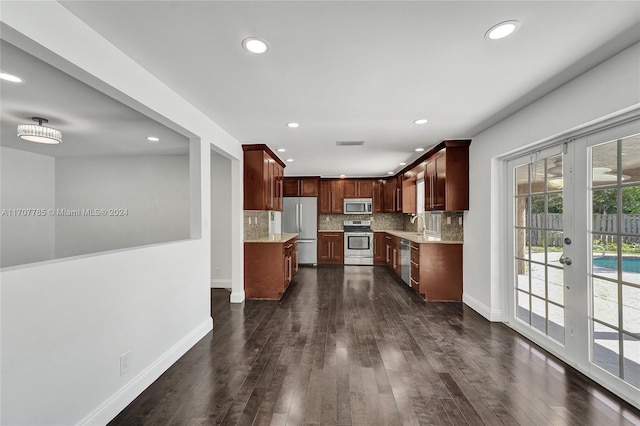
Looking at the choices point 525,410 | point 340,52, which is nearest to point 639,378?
point 525,410

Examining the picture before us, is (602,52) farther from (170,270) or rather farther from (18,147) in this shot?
(18,147)

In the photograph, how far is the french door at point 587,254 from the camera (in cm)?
193

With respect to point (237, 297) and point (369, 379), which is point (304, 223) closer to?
point (237, 297)

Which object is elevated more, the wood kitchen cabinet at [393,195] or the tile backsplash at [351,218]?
the wood kitchen cabinet at [393,195]

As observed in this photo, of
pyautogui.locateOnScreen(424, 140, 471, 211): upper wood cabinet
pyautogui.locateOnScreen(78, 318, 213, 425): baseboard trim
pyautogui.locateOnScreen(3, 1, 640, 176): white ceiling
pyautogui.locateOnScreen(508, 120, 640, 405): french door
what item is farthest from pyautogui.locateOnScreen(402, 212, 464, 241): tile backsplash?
pyautogui.locateOnScreen(78, 318, 213, 425): baseboard trim

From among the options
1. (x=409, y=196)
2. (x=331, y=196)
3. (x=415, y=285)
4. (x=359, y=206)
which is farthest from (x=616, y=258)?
(x=331, y=196)

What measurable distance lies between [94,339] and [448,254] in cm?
422

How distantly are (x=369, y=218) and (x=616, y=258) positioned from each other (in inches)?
232

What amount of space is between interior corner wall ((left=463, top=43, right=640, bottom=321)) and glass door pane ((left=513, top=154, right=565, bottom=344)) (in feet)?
0.74

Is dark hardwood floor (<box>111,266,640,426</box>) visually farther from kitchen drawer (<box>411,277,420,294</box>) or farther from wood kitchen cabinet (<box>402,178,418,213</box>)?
wood kitchen cabinet (<box>402,178,418,213</box>)

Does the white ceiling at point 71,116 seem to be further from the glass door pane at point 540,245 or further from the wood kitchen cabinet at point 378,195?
the wood kitchen cabinet at point 378,195

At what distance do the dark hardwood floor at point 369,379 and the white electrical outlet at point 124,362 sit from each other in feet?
0.75

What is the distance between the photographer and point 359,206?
756cm

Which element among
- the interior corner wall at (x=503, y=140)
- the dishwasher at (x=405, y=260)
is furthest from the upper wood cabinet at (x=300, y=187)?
the interior corner wall at (x=503, y=140)
